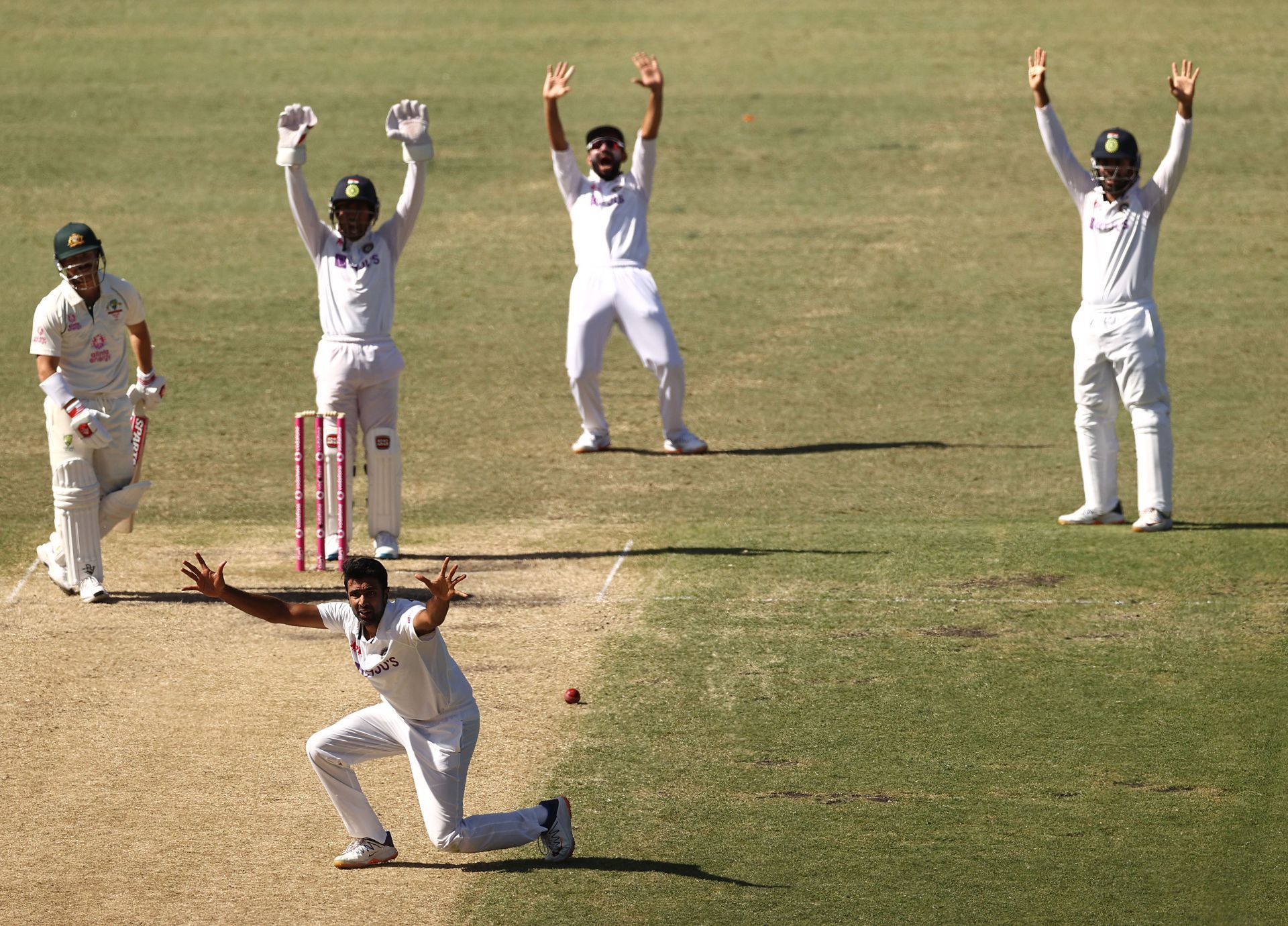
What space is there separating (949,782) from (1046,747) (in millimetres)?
654

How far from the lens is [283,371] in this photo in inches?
690

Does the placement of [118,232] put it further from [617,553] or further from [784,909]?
[784,909]

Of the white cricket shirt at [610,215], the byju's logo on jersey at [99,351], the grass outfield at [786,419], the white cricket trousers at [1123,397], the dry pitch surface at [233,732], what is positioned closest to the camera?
the dry pitch surface at [233,732]

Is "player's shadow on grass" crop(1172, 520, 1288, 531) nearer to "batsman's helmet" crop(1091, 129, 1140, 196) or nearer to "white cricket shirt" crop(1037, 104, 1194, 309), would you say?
"white cricket shirt" crop(1037, 104, 1194, 309)

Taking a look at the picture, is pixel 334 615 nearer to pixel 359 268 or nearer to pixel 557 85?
pixel 359 268

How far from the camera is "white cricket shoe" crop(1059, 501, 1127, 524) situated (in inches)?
510

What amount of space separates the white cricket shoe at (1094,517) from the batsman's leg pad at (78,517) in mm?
6255

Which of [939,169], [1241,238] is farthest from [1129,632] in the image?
[939,169]

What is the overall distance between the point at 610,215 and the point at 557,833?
7.97 meters

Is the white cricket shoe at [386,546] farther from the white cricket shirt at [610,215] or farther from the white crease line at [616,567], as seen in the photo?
the white cricket shirt at [610,215]

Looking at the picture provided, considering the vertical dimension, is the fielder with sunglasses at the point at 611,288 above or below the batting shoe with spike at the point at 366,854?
above

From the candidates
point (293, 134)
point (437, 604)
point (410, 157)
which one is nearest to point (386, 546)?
point (410, 157)

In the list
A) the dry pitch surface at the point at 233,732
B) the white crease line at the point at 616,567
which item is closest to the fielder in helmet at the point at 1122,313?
the white crease line at the point at 616,567

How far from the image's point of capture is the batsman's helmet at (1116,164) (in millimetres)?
12508
